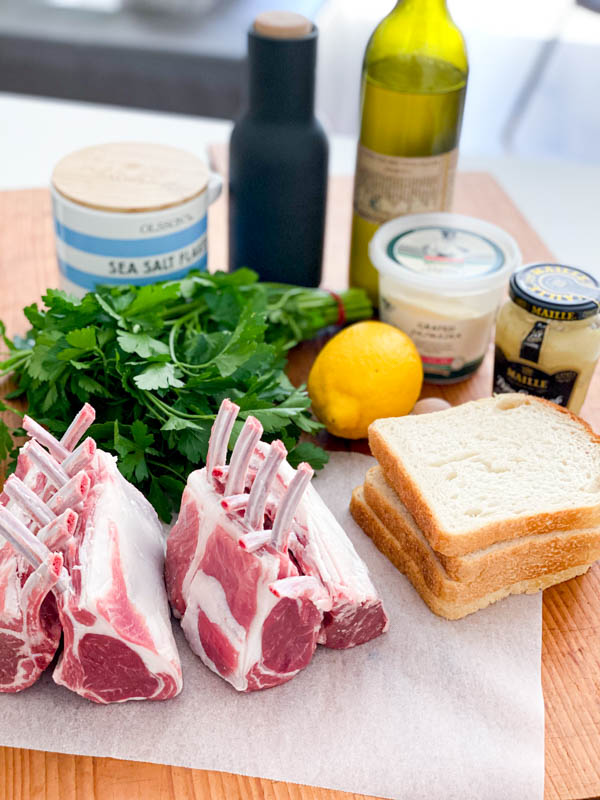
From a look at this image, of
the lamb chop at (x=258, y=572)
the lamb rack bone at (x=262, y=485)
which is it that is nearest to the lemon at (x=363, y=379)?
the lamb chop at (x=258, y=572)

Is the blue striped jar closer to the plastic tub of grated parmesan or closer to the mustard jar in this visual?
the plastic tub of grated parmesan

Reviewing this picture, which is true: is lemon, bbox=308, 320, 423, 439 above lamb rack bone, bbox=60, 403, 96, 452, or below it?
below

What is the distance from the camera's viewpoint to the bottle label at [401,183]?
160 centimetres

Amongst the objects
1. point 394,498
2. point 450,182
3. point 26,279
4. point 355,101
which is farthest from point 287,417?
point 355,101

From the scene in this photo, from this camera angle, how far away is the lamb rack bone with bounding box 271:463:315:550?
0.96 meters

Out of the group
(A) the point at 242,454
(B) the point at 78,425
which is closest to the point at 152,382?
(B) the point at 78,425

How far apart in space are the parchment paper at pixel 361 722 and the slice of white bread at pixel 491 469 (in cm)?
15

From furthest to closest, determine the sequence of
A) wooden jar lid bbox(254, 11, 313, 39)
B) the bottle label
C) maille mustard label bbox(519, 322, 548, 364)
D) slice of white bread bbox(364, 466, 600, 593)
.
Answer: the bottle label → wooden jar lid bbox(254, 11, 313, 39) → maille mustard label bbox(519, 322, 548, 364) → slice of white bread bbox(364, 466, 600, 593)

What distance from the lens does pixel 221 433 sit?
1.05 m

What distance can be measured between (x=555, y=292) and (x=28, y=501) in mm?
837

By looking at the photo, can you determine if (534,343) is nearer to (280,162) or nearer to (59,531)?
(280,162)

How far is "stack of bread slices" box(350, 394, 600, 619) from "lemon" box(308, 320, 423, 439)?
8 centimetres

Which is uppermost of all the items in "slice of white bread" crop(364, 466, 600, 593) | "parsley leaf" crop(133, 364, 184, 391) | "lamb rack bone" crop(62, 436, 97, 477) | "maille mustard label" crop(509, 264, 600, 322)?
"maille mustard label" crop(509, 264, 600, 322)

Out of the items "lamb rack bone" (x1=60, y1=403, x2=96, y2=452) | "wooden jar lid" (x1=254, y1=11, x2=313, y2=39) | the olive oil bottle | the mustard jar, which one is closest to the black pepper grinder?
"wooden jar lid" (x1=254, y1=11, x2=313, y2=39)
